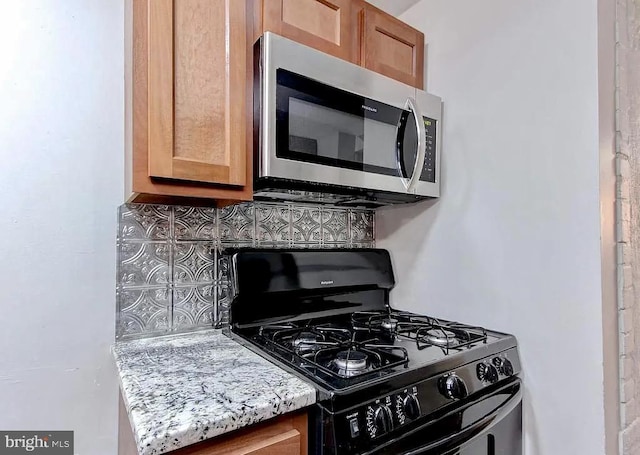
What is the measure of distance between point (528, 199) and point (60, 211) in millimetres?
1502

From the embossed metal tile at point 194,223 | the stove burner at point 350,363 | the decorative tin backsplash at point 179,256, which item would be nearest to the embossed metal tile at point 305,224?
the decorative tin backsplash at point 179,256

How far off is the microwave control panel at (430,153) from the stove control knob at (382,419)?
87 centimetres

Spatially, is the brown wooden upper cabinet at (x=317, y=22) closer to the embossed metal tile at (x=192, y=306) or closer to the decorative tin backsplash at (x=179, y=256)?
the decorative tin backsplash at (x=179, y=256)

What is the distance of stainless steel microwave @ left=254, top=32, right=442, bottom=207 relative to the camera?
3.54ft

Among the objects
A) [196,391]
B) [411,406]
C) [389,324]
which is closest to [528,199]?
[389,324]

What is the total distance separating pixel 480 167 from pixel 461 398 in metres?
0.82

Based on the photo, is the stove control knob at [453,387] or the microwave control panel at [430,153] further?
the microwave control panel at [430,153]

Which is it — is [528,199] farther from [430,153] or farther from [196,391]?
[196,391]

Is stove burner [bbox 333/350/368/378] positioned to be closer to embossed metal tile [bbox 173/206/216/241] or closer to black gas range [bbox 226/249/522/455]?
black gas range [bbox 226/249/522/455]

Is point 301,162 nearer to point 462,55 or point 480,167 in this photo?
point 480,167

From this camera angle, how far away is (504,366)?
1.17 meters

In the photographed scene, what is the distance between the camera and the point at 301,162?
112cm

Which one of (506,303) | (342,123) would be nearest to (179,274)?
(342,123)

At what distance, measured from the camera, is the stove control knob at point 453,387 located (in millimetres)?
1000
